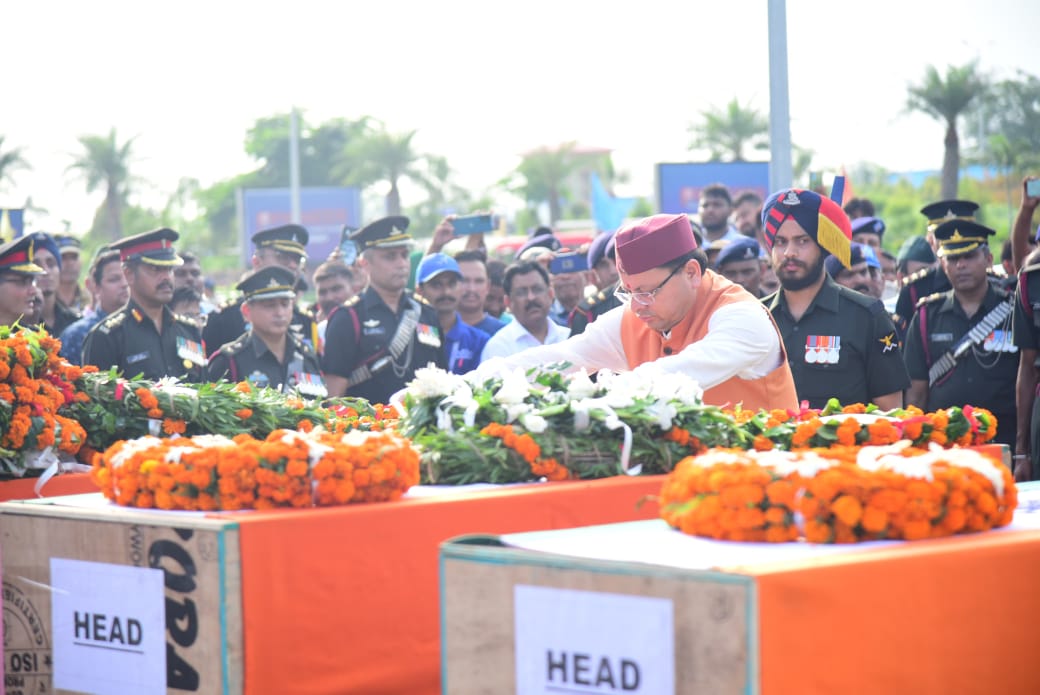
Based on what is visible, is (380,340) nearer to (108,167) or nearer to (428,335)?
(428,335)

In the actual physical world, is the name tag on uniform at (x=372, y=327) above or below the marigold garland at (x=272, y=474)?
above

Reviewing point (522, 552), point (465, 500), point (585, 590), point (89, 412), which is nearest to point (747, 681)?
point (585, 590)

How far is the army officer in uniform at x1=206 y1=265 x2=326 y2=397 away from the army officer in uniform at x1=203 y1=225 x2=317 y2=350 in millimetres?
1129

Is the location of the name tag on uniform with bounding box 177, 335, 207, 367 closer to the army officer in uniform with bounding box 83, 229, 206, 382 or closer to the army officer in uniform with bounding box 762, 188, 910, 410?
the army officer in uniform with bounding box 83, 229, 206, 382

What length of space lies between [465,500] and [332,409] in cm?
240

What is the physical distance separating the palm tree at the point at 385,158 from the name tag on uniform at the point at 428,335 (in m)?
42.0

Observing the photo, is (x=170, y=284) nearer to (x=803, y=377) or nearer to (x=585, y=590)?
(x=803, y=377)

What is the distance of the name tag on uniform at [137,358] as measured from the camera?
8023 mm

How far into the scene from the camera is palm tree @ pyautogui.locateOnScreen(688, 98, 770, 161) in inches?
1667

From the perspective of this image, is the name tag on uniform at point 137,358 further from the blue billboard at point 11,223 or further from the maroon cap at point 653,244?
the blue billboard at point 11,223

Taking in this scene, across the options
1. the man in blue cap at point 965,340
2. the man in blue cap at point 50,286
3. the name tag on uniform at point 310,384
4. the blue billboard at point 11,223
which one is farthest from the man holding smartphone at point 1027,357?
the blue billboard at point 11,223

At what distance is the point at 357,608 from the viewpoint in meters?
4.07

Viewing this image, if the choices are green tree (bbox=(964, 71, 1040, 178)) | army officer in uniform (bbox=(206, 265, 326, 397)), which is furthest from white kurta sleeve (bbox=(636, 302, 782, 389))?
green tree (bbox=(964, 71, 1040, 178))

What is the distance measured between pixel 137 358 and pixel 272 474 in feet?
14.2
